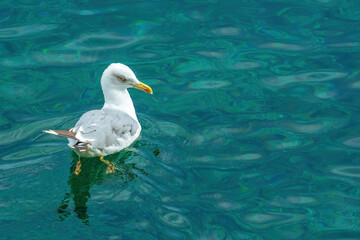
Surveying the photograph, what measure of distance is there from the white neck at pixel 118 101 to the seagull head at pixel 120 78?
Result: 68 millimetres

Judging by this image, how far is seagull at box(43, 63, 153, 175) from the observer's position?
7492 millimetres

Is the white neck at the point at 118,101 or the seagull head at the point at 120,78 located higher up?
the seagull head at the point at 120,78

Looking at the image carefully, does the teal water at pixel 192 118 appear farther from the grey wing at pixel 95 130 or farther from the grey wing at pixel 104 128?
the grey wing at pixel 95 130

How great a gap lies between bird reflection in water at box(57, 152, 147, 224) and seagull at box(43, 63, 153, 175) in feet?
0.30

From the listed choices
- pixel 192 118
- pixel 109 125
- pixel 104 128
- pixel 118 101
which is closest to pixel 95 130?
pixel 104 128

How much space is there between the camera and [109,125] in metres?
7.92

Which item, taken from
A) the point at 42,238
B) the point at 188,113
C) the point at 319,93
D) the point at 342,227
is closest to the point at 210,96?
the point at 188,113

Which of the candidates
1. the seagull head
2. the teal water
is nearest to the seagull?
the seagull head

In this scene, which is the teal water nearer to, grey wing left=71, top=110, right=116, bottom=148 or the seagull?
the seagull

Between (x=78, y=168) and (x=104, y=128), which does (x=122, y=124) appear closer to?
(x=104, y=128)

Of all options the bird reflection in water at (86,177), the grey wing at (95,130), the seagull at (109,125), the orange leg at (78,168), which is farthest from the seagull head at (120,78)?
the orange leg at (78,168)

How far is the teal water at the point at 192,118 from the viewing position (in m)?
7.15

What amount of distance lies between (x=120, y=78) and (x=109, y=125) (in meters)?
0.99

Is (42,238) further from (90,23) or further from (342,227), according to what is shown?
(90,23)
